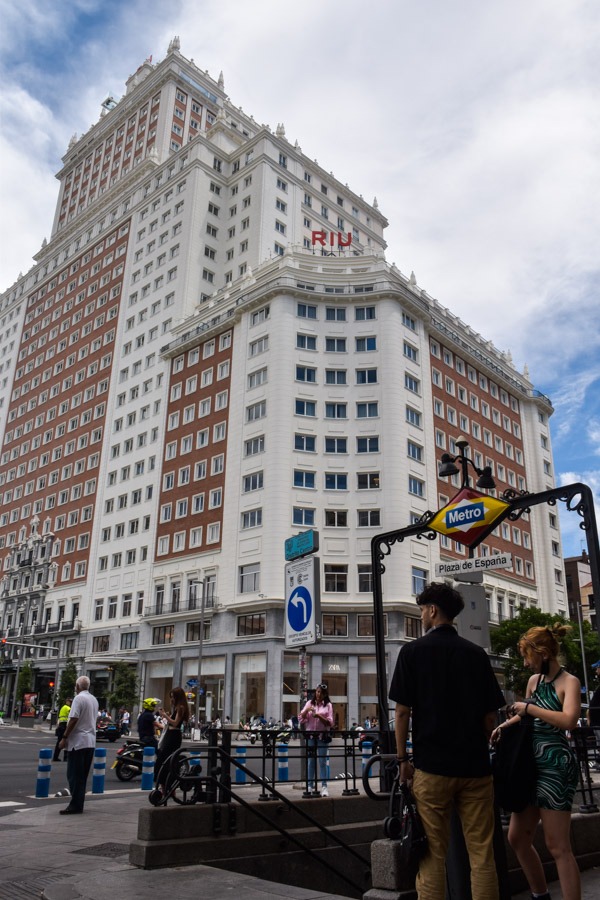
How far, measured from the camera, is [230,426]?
2132 inches

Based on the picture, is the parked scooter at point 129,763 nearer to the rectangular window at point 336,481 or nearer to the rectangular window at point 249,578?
the rectangular window at point 249,578

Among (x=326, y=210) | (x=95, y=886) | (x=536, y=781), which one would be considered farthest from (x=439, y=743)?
(x=326, y=210)

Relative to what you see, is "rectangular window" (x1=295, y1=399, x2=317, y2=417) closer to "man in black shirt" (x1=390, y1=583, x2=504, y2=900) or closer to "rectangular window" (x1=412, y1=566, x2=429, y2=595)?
"rectangular window" (x1=412, y1=566, x2=429, y2=595)

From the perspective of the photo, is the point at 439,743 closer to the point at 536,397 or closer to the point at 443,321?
the point at 443,321

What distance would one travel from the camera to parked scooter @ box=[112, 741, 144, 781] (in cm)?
1870

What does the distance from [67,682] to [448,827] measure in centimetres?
5820

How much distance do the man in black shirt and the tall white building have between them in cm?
4148

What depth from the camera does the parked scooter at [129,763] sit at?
1870cm

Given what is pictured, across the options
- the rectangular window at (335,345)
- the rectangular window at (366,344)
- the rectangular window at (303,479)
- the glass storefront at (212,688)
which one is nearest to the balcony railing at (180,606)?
the glass storefront at (212,688)

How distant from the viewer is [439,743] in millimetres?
4539

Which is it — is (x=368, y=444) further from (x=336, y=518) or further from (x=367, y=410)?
(x=336, y=518)

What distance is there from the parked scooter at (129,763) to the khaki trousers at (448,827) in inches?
614

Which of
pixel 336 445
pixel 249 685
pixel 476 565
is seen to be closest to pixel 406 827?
pixel 476 565

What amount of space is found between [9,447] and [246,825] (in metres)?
79.8
